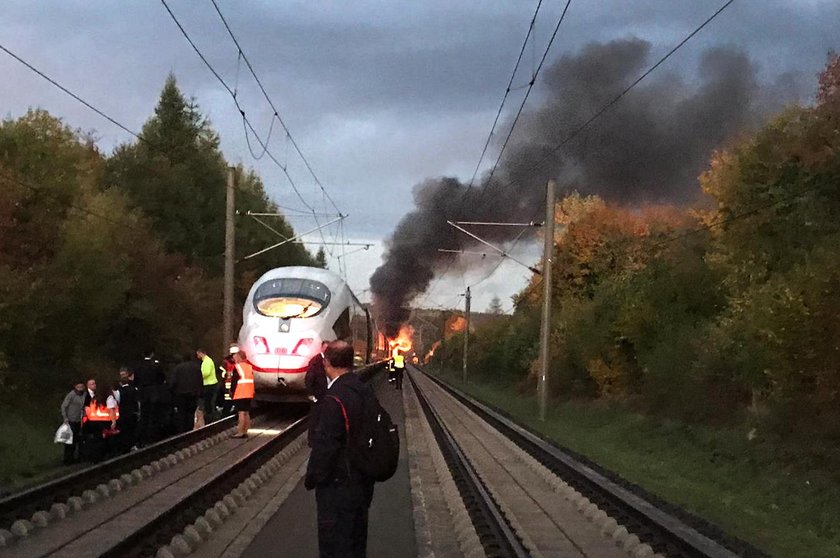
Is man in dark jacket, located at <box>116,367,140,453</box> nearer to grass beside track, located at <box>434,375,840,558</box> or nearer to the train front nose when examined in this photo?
the train front nose

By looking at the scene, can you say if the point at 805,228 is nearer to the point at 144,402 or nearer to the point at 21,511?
the point at 144,402

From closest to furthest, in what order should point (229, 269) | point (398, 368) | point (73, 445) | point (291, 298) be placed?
point (73, 445), point (291, 298), point (229, 269), point (398, 368)

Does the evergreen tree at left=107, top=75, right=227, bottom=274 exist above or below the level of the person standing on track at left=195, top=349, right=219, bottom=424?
above

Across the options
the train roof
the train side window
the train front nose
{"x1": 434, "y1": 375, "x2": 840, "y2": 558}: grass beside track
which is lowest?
{"x1": 434, "y1": 375, "x2": 840, "y2": 558}: grass beside track

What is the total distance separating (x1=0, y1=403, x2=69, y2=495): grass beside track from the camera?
1820 centimetres

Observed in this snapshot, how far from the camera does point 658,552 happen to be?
12.0 meters

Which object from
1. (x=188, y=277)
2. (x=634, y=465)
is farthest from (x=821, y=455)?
(x=188, y=277)

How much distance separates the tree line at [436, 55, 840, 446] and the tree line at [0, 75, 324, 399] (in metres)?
16.9

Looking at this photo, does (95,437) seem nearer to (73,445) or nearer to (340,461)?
(73,445)

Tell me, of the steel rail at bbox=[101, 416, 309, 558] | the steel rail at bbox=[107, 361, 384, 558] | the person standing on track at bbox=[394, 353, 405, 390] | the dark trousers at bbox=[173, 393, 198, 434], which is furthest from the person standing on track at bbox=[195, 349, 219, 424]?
the person standing on track at bbox=[394, 353, 405, 390]

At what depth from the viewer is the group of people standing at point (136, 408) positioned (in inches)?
758

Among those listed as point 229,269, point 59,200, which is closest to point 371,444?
point 229,269

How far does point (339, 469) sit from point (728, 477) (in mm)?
16330

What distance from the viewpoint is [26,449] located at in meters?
21.6
